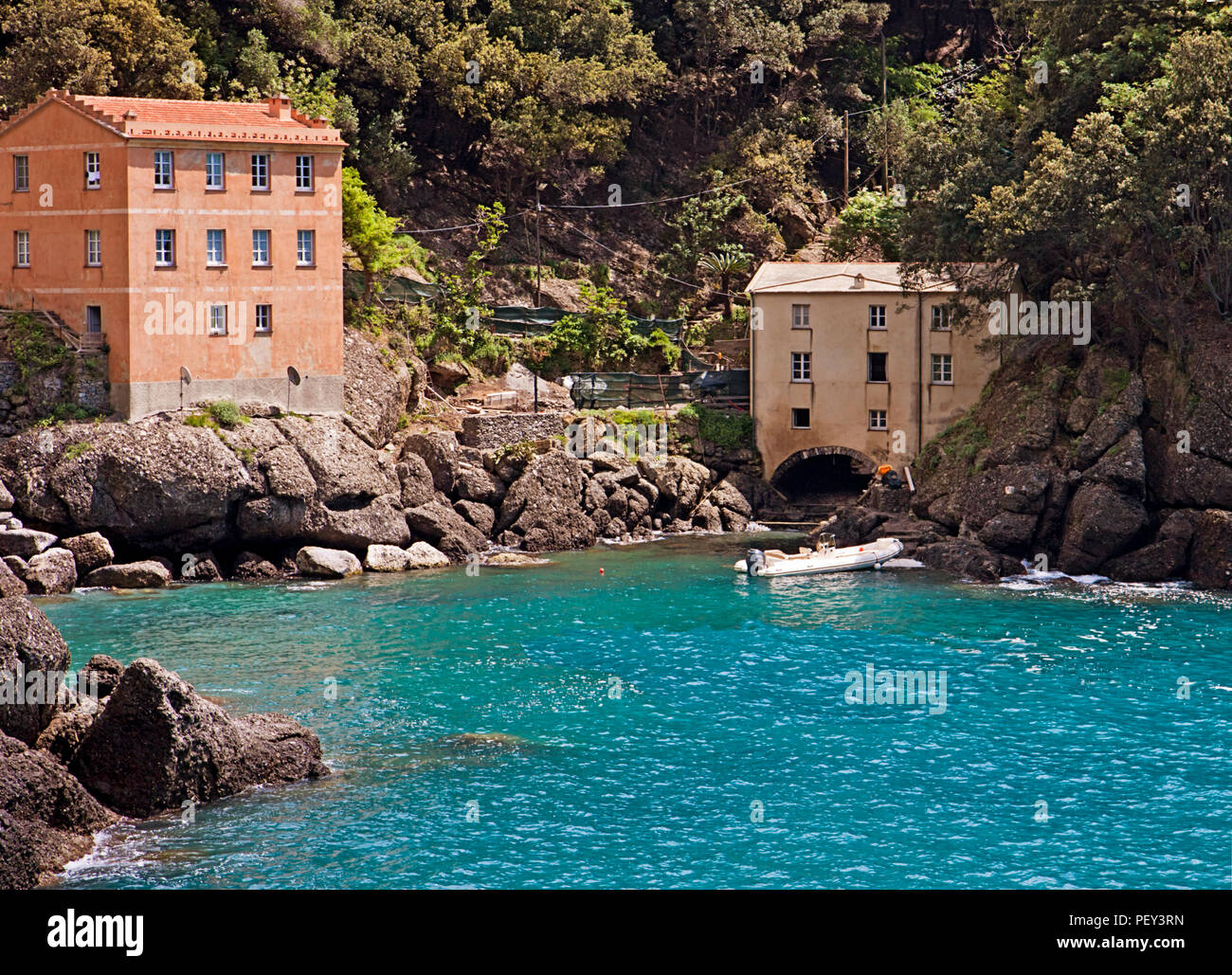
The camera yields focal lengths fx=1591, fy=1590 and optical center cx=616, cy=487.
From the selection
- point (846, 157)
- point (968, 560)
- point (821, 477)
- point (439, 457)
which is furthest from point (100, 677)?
point (846, 157)

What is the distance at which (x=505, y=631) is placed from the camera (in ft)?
172

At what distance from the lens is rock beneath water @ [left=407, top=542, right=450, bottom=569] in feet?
210

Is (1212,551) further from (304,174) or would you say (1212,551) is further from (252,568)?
(304,174)

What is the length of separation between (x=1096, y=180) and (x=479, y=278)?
31.0 m

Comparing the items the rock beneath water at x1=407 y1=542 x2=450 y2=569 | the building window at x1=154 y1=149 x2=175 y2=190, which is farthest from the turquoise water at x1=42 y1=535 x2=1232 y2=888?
the building window at x1=154 y1=149 x2=175 y2=190

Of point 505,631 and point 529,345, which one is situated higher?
point 529,345

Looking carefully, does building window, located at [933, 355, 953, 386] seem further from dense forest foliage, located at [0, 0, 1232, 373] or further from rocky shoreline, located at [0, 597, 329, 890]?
rocky shoreline, located at [0, 597, 329, 890]

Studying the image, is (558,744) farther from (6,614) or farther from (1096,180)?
(1096,180)

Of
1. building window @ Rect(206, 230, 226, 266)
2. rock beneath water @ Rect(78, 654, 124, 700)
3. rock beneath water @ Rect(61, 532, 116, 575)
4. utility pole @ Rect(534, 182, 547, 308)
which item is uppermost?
utility pole @ Rect(534, 182, 547, 308)

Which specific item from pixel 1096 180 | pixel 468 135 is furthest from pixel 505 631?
pixel 468 135

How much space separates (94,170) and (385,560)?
19.0 metres

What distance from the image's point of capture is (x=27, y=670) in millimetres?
34688

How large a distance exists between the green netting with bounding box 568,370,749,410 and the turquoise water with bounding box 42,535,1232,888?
1546 centimetres

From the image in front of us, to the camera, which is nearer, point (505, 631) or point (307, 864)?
point (307, 864)
